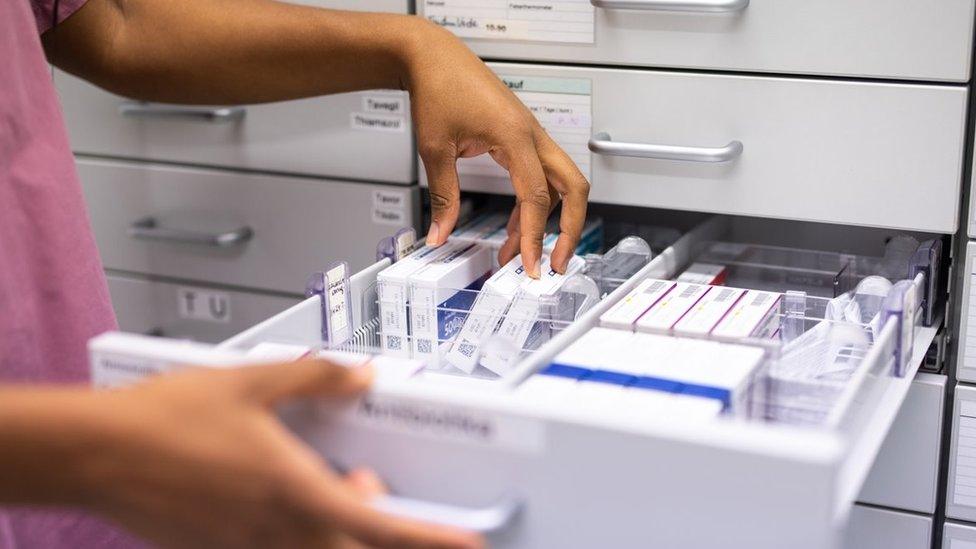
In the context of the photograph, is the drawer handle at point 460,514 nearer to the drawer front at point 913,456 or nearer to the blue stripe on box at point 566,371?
the blue stripe on box at point 566,371

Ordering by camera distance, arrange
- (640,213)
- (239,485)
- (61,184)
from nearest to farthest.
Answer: (239,485) < (61,184) < (640,213)

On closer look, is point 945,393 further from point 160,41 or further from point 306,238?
point 160,41

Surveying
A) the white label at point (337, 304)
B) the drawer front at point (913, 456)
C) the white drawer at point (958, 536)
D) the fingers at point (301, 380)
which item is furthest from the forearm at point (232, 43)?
the white drawer at point (958, 536)

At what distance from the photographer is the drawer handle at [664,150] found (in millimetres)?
1024

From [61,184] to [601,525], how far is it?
0.55 metres

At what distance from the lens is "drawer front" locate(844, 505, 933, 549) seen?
3.46 ft

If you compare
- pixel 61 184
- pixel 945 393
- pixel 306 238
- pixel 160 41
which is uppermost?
pixel 160 41

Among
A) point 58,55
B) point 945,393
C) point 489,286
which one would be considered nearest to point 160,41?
point 58,55

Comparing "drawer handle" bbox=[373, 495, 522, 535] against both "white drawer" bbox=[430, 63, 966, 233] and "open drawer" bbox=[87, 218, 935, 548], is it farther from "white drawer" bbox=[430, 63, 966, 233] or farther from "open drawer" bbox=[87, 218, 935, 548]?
"white drawer" bbox=[430, 63, 966, 233]

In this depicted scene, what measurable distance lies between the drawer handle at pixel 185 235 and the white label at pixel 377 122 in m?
0.20

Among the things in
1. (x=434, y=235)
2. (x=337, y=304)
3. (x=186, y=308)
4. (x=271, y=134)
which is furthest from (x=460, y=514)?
(x=186, y=308)

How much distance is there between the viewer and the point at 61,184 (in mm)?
902

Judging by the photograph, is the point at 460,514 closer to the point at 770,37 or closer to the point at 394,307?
the point at 394,307

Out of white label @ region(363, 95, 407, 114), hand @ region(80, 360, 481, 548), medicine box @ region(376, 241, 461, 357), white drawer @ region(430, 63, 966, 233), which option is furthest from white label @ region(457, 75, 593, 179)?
hand @ region(80, 360, 481, 548)
